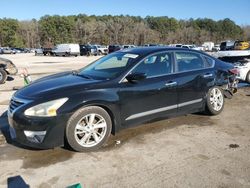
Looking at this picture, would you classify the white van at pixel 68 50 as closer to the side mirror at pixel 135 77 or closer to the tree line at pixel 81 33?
the side mirror at pixel 135 77

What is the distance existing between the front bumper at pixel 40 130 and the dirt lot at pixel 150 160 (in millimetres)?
237

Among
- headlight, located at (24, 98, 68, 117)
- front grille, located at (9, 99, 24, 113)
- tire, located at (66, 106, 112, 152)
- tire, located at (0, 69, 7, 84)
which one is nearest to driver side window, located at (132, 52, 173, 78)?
tire, located at (66, 106, 112, 152)

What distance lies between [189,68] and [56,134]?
2978mm

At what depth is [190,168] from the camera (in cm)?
423

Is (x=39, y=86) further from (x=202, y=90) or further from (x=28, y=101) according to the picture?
(x=202, y=90)

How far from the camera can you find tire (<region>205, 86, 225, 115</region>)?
21.4 ft

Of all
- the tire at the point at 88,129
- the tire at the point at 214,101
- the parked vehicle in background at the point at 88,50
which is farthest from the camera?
the parked vehicle in background at the point at 88,50

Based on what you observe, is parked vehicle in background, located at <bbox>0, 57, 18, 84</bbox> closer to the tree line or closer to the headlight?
the headlight

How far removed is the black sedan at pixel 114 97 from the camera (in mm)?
4543

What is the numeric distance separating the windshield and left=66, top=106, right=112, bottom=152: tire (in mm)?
705

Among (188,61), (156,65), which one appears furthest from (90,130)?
(188,61)

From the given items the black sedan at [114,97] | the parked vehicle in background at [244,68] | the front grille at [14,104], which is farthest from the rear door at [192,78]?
the parked vehicle in background at [244,68]

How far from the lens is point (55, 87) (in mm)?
4977

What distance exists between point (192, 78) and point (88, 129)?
7.89 feet
